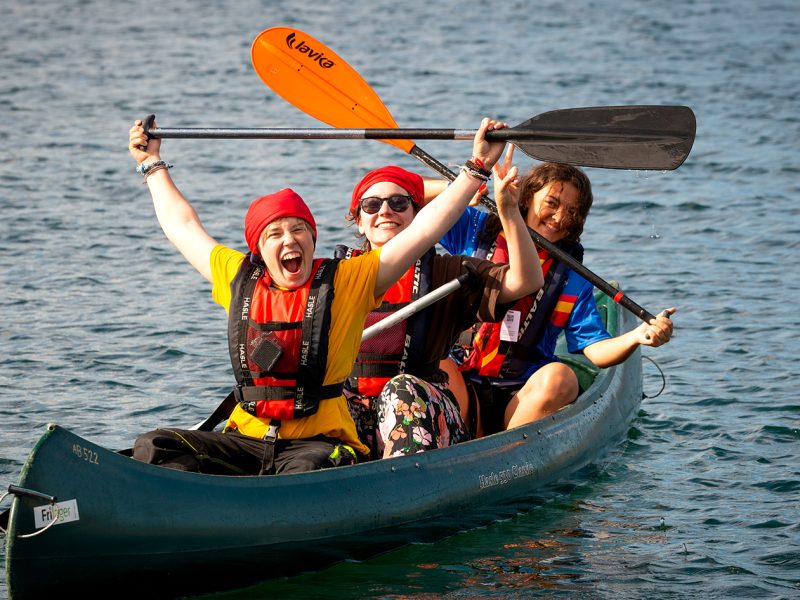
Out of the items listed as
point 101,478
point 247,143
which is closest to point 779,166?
point 247,143

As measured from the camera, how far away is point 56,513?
13.2 feet

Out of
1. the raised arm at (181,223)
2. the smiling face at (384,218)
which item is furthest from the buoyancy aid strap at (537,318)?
the raised arm at (181,223)

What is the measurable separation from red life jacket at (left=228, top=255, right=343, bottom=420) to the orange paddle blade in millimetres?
1963

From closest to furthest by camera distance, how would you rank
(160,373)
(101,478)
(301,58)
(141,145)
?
1. (101,478)
2. (141,145)
3. (301,58)
4. (160,373)

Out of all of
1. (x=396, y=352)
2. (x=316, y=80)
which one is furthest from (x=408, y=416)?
(x=316, y=80)

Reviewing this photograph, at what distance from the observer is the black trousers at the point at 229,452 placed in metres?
4.56

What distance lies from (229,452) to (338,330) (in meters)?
0.59

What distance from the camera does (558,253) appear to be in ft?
17.9

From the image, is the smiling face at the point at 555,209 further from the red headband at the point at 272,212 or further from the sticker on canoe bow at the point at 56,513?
the sticker on canoe bow at the point at 56,513

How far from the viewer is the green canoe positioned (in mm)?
4062

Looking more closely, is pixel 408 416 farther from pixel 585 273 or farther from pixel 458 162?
pixel 458 162

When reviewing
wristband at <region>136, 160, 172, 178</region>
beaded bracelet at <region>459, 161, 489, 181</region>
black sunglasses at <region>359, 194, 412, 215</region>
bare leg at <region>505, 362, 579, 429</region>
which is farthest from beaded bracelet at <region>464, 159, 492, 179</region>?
bare leg at <region>505, 362, 579, 429</region>

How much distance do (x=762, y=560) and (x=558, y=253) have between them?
1.45 metres

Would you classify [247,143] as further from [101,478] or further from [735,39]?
[101,478]
